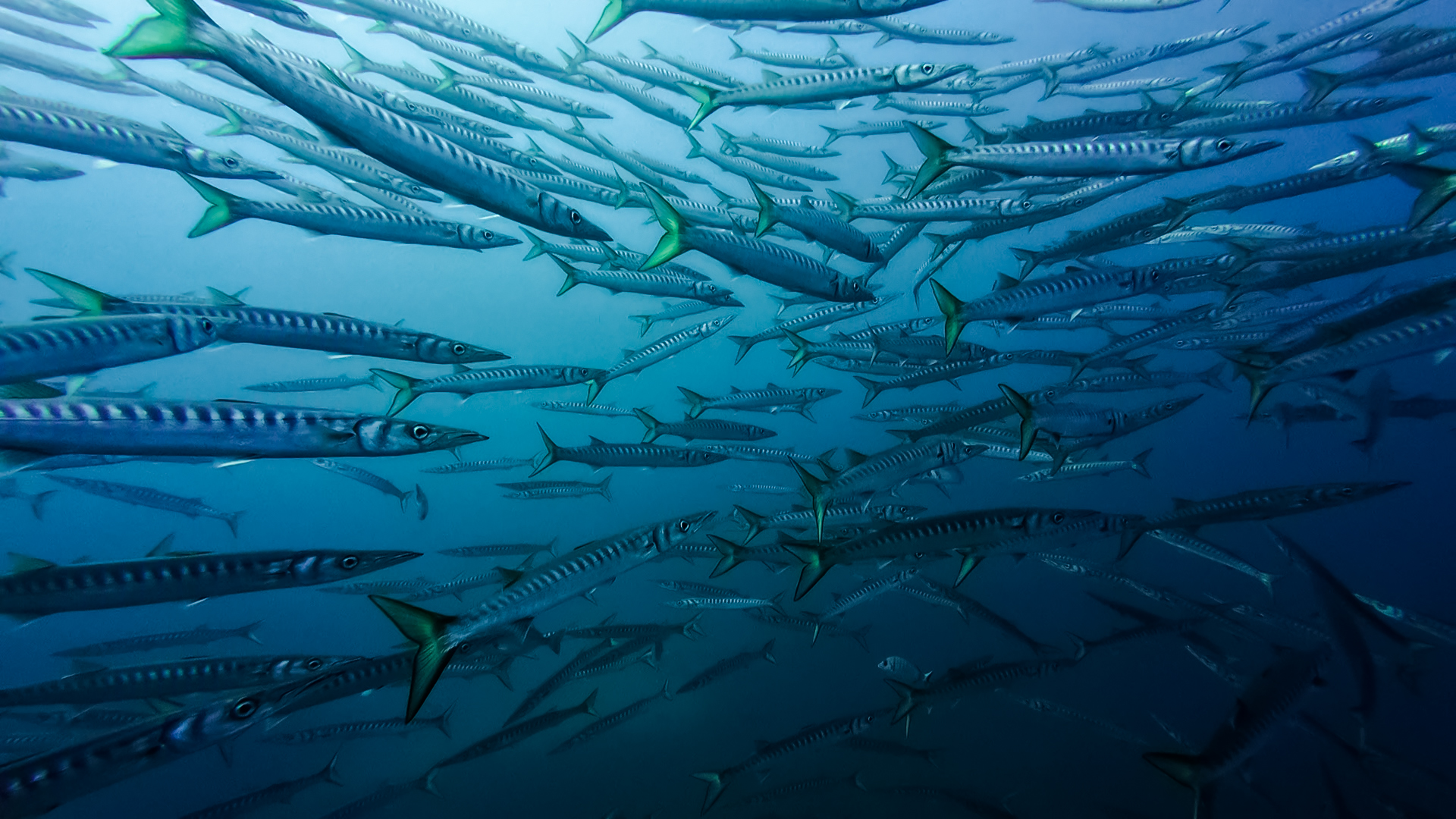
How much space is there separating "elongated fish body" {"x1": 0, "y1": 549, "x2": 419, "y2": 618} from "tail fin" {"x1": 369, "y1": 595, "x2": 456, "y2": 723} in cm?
46

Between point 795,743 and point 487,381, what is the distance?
417 cm

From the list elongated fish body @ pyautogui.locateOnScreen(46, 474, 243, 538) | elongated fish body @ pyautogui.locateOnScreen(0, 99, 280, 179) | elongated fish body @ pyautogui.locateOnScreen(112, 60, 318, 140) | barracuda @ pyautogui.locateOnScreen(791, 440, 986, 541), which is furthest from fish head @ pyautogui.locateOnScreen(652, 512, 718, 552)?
elongated fish body @ pyautogui.locateOnScreen(46, 474, 243, 538)

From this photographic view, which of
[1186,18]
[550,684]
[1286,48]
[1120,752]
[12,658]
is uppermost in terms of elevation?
[1186,18]

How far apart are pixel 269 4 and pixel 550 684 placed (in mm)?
6223

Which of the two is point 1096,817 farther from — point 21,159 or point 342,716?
point 21,159

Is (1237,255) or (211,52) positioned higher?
(211,52)

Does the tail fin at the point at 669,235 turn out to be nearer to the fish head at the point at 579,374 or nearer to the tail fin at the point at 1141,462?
the fish head at the point at 579,374

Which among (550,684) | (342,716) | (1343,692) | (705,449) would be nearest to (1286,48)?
(705,449)

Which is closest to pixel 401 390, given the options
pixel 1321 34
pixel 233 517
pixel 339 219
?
pixel 339 219

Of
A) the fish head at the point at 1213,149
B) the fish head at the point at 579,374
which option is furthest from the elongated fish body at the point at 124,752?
the fish head at the point at 1213,149

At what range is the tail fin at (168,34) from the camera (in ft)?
7.19

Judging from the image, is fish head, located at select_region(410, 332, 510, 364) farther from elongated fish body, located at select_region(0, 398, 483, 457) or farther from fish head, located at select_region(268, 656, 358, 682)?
fish head, located at select_region(268, 656, 358, 682)

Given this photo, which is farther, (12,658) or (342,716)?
(12,658)

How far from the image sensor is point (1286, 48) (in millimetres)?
5332
